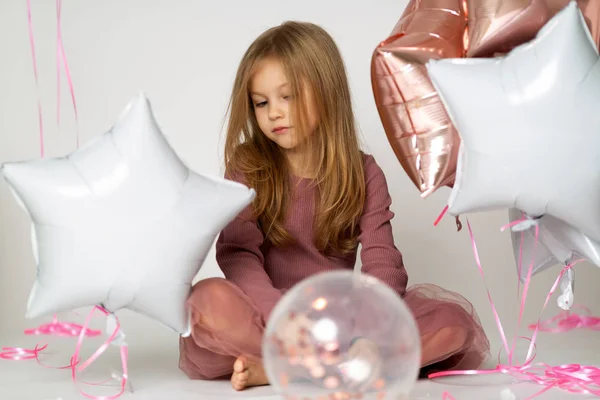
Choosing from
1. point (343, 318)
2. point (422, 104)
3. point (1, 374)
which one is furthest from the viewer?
point (1, 374)

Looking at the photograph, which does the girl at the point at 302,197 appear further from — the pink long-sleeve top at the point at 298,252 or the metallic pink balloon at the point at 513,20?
the metallic pink balloon at the point at 513,20

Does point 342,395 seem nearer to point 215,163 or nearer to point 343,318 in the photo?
point 343,318

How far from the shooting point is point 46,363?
6.68ft

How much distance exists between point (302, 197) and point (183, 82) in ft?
2.54

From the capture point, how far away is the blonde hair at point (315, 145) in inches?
78.1

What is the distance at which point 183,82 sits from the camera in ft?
8.73

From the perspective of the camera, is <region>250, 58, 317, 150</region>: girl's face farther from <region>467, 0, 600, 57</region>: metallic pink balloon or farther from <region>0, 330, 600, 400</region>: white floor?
<region>0, 330, 600, 400</region>: white floor

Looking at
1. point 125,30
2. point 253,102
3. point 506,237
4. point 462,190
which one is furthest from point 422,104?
point 125,30

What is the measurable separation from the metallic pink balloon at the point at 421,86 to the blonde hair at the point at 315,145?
22cm

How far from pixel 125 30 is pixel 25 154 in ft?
1.53

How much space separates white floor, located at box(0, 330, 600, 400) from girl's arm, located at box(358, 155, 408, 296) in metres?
0.25

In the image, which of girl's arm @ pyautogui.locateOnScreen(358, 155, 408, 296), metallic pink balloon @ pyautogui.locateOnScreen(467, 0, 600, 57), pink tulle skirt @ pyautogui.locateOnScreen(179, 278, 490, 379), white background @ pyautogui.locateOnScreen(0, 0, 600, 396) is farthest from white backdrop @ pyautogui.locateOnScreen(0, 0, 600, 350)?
metallic pink balloon @ pyautogui.locateOnScreen(467, 0, 600, 57)

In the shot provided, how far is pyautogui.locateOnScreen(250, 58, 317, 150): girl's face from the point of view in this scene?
1953 millimetres

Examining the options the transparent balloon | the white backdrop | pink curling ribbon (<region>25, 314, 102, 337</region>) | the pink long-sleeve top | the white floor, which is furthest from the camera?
the white backdrop
